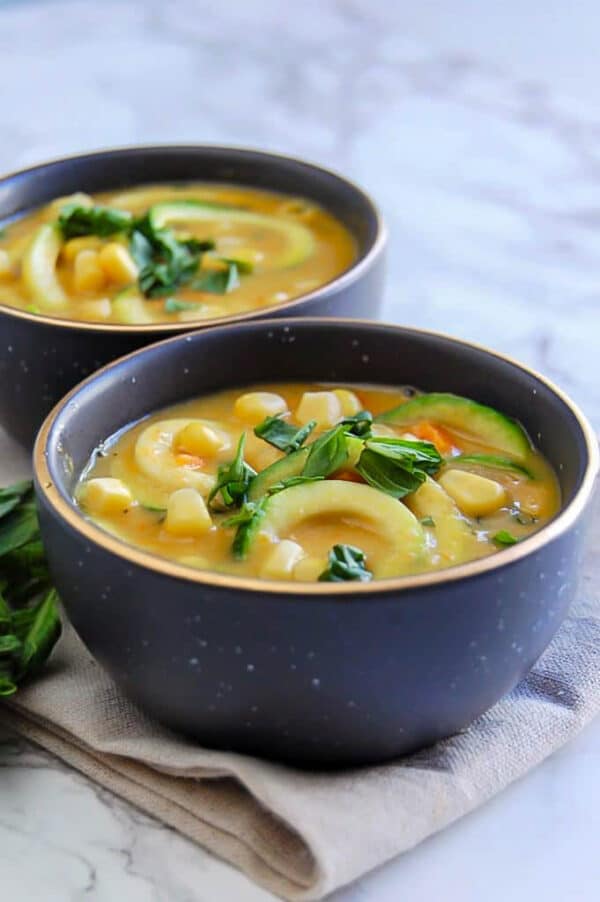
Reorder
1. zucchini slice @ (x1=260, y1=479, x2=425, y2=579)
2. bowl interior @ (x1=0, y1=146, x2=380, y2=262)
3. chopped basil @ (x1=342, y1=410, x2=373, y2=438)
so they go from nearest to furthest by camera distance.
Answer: zucchini slice @ (x1=260, y1=479, x2=425, y2=579), chopped basil @ (x1=342, y1=410, x2=373, y2=438), bowl interior @ (x1=0, y1=146, x2=380, y2=262)

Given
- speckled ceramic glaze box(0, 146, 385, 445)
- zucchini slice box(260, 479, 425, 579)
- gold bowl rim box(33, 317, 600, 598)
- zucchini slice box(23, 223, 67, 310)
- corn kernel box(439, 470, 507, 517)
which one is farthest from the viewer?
zucchini slice box(23, 223, 67, 310)

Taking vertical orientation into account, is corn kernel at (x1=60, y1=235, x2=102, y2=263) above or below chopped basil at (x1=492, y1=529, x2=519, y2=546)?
below

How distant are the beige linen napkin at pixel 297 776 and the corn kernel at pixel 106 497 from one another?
0.26 metres

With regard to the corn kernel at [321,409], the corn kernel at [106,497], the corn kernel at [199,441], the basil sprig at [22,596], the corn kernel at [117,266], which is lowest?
the basil sprig at [22,596]

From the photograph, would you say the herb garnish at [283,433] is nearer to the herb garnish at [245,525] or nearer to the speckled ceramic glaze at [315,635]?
the herb garnish at [245,525]

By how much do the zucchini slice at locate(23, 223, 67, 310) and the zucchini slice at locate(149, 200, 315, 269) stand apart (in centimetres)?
22

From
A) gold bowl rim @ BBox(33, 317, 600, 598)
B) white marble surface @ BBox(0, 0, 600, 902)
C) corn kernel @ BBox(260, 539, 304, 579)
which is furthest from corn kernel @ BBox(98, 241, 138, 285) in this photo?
corn kernel @ BBox(260, 539, 304, 579)

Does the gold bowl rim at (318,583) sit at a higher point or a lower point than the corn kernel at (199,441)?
higher

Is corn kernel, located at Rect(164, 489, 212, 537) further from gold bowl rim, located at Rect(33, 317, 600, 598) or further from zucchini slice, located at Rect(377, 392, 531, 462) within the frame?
zucchini slice, located at Rect(377, 392, 531, 462)

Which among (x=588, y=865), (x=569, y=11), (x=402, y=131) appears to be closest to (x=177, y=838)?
(x=588, y=865)

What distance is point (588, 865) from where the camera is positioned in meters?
1.95

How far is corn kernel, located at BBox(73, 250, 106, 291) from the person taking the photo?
297 centimetres

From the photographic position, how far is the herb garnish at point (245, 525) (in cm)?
207

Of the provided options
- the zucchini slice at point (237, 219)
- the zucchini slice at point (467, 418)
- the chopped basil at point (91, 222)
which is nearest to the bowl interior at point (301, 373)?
the zucchini slice at point (467, 418)
